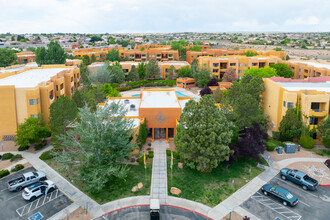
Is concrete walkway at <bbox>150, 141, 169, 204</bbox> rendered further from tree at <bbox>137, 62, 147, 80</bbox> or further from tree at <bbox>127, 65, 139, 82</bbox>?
tree at <bbox>137, 62, 147, 80</bbox>

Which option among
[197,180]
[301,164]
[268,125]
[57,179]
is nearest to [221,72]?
[268,125]

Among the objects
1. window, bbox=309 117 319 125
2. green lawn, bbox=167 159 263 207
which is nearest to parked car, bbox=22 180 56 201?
green lawn, bbox=167 159 263 207

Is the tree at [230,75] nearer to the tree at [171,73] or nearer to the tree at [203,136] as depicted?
the tree at [171,73]

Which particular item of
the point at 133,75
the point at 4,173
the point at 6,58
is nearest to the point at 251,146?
the point at 4,173

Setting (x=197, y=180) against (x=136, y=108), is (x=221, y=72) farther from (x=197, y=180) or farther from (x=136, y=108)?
(x=197, y=180)

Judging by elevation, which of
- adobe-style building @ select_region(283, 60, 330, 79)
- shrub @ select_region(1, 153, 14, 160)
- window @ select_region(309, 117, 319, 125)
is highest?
adobe-style building @ select_region(283, 60, 330, 79)

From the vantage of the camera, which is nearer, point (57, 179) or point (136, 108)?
point (57, 179)
